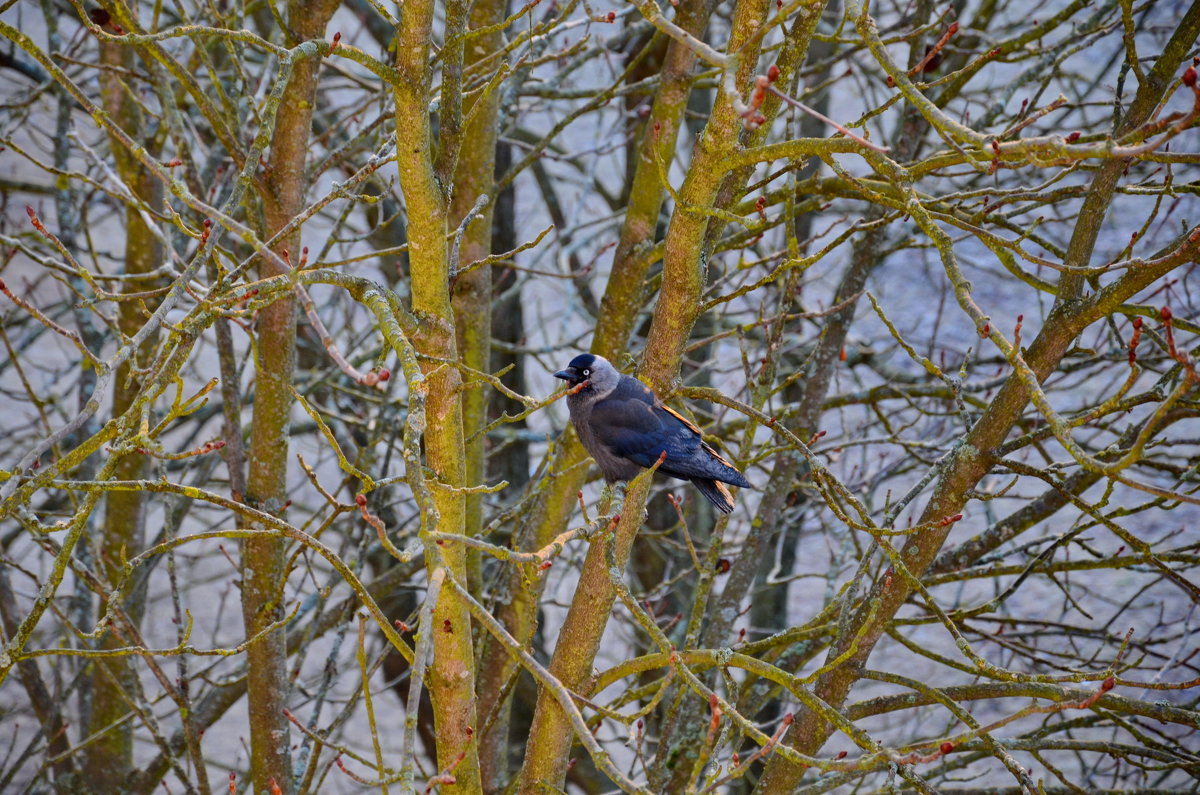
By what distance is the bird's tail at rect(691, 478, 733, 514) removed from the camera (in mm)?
3342

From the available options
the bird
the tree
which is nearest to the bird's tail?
the bird

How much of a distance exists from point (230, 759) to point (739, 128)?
828cm

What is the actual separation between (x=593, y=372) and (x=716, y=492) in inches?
22.6

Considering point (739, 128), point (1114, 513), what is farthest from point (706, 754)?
point (1114, 513)

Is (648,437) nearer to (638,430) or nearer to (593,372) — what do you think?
(638,430)

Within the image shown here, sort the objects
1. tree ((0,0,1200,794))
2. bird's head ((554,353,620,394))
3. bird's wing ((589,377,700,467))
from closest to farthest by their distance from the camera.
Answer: tree ((0,0,1200,794)), bird's wing ((589,377,700,467)), bird's head ((554,353,620,394))

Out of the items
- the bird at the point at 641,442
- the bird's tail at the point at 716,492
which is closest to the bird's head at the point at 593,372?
the bird at the point at 641,442

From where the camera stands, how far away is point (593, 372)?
351cm

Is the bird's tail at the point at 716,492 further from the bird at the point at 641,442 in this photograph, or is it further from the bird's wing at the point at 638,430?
the bird's wing at the point at 638,430

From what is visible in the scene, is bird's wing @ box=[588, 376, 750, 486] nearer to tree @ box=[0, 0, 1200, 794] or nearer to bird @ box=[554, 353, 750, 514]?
bird @ box=[554, 353, 750, 514]

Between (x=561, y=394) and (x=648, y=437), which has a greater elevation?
(x=648, y=437)

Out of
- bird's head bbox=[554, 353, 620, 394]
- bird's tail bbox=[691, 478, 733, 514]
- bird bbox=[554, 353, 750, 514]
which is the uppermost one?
bird's head bbox=[554, 353, 620, 394]

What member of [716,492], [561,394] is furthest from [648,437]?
[561,394]

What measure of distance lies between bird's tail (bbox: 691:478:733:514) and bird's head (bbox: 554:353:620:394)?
43cm
